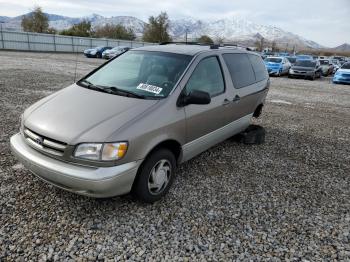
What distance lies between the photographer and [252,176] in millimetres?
4266

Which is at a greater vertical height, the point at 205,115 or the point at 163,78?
the point at 163,78

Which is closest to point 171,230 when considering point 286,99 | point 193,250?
point 193,250

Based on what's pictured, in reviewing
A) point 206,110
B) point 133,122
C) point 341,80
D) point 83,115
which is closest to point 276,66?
point 341,80

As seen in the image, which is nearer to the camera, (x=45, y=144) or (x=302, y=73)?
(x=45, y=144)

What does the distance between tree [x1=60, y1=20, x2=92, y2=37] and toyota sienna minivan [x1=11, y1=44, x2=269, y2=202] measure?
51834 mm

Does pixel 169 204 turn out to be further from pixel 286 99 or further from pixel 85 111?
pixel 286 99

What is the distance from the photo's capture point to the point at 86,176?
270 cm

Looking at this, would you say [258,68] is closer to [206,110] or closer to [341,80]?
Result: [206,110]

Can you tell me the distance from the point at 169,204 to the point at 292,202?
157cm

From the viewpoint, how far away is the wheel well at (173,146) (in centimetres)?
330

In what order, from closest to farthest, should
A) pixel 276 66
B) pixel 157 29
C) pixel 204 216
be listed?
pixel 204 216
pixel 276 66
pixel 157 29

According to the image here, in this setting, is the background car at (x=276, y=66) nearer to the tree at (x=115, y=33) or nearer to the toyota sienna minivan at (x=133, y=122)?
the toyota sienna minivan at (x=133, y=122)

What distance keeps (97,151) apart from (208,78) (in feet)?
6.54

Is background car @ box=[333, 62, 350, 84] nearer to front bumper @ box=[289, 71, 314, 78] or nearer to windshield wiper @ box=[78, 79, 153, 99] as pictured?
front bumper @ box=[289, 71, 314, 78]
